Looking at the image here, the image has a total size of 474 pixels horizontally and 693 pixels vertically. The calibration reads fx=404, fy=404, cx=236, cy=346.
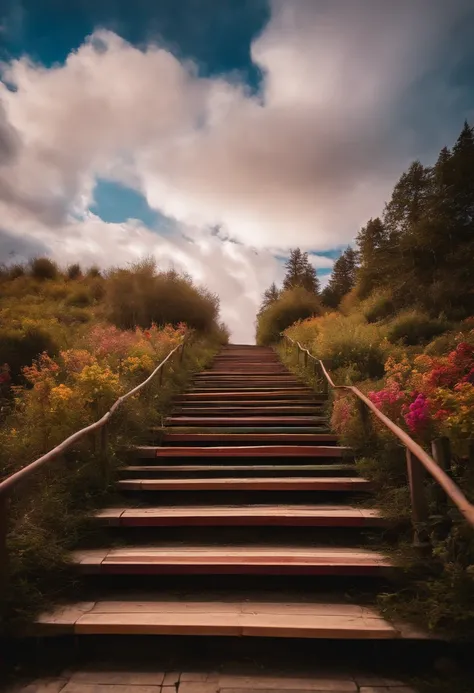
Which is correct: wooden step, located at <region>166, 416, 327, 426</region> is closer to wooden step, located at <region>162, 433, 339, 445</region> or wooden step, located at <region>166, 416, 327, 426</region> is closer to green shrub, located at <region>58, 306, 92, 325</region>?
wooden step, located at <region>162, 433, 339, 445</region>

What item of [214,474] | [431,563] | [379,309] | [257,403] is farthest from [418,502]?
[379,309]

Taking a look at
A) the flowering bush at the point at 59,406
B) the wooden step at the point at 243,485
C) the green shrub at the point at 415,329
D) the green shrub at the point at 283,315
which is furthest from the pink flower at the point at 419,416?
the green shrub at the point at 283,315

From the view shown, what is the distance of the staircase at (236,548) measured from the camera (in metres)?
2.54

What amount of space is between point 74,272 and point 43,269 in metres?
1.54

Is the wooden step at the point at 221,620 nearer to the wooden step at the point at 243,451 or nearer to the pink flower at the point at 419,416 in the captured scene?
the pink flower at the point at 419,416

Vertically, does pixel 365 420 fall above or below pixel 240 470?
above

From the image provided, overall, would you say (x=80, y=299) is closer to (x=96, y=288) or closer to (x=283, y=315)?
(x=96, y=288)

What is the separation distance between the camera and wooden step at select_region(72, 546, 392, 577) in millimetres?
2928

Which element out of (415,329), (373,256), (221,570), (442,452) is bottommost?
(221,570)

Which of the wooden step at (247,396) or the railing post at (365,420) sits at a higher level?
the wooden step at (247,396)

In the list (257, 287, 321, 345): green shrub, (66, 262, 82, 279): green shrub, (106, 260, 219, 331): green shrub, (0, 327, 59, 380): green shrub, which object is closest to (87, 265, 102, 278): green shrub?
(66, 262, 82, 279): green shrub

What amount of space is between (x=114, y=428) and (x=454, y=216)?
1779 centimetres

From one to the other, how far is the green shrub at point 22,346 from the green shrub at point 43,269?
39.4ft

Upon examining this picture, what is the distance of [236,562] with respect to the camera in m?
3.02
